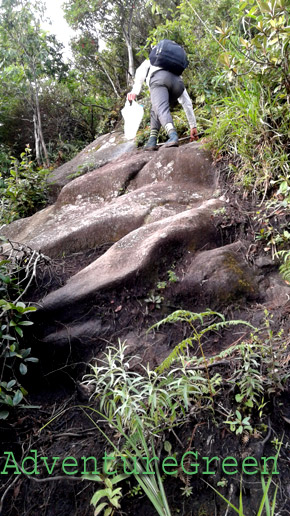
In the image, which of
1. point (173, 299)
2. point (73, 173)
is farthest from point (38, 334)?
point (73, 173)

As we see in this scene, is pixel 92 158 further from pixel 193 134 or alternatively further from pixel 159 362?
pixel 159 362

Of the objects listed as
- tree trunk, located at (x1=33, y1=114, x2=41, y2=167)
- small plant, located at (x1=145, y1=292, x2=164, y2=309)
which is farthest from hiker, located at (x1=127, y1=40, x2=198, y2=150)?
tree trunk, located at (x1=33, y1=114, x2=41, y2=167)

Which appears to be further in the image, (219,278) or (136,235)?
(136,235)

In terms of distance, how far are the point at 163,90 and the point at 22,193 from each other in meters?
2.75

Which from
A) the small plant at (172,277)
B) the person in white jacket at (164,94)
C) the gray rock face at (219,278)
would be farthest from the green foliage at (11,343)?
the person in white jacket at (164,94)

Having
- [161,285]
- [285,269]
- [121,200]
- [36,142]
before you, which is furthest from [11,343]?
[36,142]

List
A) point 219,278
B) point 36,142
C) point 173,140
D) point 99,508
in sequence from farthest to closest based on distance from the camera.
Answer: point 36,142 → point 173,140 → point 219,278 → point 99,508

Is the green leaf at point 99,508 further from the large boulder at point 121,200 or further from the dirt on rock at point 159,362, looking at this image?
the large boulder at point 121,200

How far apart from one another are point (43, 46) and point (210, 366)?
7552mm

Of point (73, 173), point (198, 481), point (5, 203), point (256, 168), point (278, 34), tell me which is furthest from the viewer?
point (73, 173)

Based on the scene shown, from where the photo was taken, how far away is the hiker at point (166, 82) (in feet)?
16.2

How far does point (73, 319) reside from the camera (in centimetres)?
287

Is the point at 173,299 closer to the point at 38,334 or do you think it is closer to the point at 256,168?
the point at 38,334

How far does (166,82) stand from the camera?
5.05 meters
